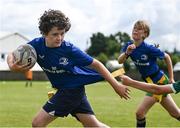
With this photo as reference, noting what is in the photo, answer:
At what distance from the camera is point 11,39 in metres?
108

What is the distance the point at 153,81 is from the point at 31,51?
354cm

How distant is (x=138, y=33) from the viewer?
10.6m

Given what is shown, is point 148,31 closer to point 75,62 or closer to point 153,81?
point 153,81

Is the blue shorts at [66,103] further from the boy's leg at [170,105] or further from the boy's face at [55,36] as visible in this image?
the boy's leg at [170,105]

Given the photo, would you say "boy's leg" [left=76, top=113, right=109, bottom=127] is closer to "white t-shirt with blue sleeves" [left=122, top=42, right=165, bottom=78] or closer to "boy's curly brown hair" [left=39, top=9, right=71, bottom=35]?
"boy's curly brown hair" [left=39, top=9, right=71, bottom=35]

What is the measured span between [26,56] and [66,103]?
3.13 feet

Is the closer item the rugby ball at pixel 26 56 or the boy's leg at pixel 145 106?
the rugby ball at pixel 26 56

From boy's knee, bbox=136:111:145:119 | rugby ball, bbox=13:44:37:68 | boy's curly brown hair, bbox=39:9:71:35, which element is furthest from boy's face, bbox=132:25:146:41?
rugby ball, bbox=13:44:37:68

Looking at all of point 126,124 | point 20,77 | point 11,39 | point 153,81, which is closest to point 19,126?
point 126,124

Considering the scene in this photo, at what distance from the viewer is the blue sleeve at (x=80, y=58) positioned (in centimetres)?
790

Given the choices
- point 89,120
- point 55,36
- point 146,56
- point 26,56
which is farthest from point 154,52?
point 26,56

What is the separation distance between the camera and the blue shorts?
8016 millimetres

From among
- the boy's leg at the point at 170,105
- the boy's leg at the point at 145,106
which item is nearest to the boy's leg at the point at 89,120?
the boy's leg at the point at 170,105

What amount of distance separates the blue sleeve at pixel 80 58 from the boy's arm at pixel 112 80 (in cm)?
8
